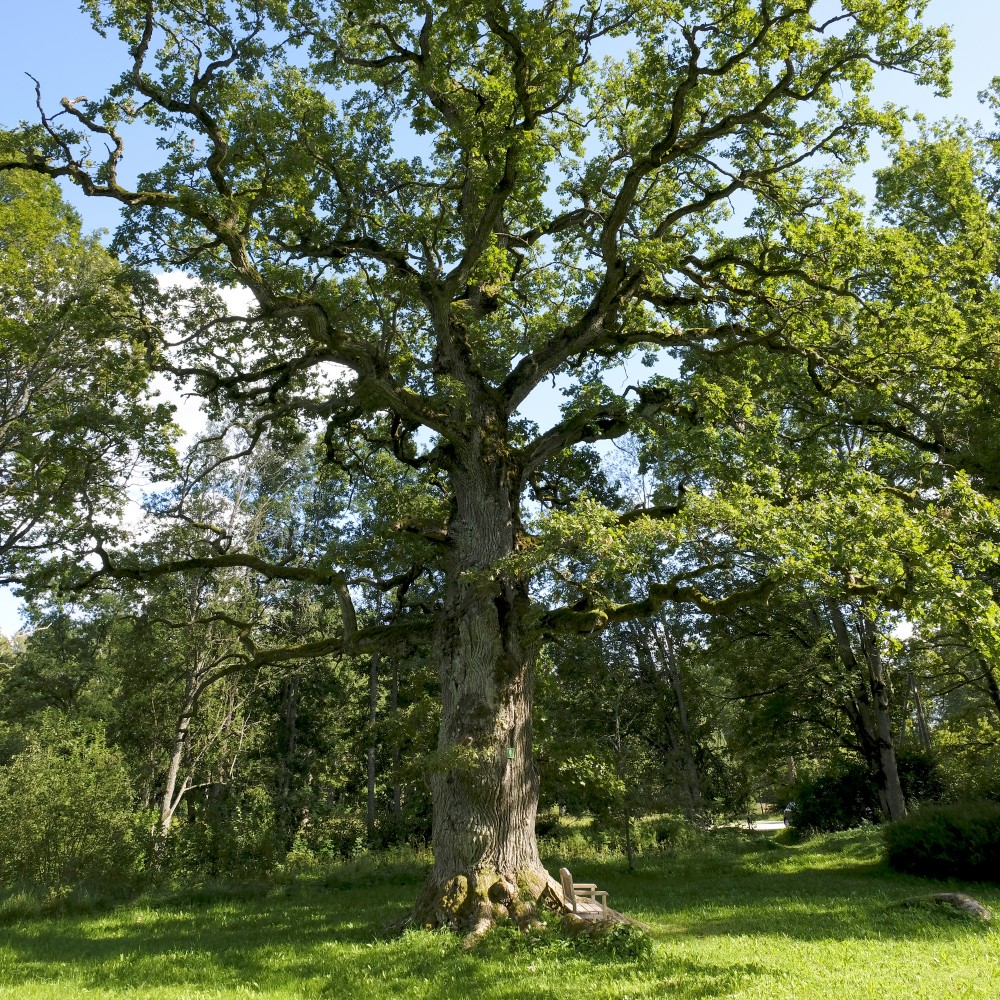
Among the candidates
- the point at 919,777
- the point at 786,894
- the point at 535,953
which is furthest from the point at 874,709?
the point at 535,953

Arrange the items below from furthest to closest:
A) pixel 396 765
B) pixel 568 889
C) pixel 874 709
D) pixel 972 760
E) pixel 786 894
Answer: pixel 396 765
pixel 972 760
pixel 874 709
pixel 786 894
pixel 568 889

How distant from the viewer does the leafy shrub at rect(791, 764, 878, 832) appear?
75.8ft

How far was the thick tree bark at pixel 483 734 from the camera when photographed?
884 centimetres

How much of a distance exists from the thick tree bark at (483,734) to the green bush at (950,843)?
8.69m

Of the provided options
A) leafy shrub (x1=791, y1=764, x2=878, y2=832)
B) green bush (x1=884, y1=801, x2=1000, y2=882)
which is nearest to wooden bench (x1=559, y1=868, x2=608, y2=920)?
green bush (x1=884, y1=801, x2=1000, y2=882)

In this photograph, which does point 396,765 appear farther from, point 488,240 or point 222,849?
point 488,240

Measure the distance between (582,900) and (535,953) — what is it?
4.91ft

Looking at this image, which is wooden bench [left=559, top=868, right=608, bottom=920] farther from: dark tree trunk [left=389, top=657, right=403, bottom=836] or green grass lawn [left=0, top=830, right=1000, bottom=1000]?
dark tree trunk [left=389, top=657, right=403, bottom=836]

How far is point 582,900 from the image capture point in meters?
8.88

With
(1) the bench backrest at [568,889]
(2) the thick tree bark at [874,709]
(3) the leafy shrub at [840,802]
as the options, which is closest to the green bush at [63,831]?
(1) the bench backrest at [568,889]

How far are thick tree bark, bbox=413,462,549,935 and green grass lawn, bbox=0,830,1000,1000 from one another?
754 millimetres

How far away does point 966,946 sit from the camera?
730 centimetres

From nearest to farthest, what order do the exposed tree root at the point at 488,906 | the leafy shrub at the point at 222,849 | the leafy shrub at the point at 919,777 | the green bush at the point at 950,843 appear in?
the exposed tree root at the point at 488,906
the green bush at the point at 950,843
the leafy shrub at the point at 222,849
the leafy shrub at the point at 919,777

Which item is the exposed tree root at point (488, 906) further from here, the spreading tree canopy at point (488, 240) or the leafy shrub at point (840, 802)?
the leafy shrub at point (840, 802)
